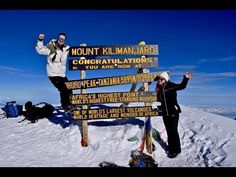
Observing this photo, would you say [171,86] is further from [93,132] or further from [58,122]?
[58,122]

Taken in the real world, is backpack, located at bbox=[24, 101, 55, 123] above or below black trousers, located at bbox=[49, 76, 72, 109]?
below

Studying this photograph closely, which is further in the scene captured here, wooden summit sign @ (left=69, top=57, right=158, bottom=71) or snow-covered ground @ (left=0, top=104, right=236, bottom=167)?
wooden summit sign @ (left=69, top=57, right=158, bottom=71)

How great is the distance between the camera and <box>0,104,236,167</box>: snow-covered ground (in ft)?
22.1

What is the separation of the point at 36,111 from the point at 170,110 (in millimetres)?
4594

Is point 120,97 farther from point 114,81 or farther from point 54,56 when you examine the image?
point 54,56

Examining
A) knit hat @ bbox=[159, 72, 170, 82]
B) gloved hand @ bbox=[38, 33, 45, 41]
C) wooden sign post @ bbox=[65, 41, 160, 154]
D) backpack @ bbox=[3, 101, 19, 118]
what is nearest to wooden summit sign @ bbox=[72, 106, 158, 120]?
wooden sign post @ bbox=[65, 41, 160, 154]

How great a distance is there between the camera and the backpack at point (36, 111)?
980cm

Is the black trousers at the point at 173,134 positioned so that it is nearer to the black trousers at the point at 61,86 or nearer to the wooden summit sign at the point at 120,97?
the wooden summit sign at the point at 120,97

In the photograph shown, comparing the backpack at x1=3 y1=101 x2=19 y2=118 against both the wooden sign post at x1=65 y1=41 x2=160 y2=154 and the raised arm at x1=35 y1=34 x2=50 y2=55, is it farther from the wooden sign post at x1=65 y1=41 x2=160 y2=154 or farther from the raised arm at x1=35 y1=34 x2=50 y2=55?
the wooden sign post at x1=65 y1=41 x2=160 y2=154

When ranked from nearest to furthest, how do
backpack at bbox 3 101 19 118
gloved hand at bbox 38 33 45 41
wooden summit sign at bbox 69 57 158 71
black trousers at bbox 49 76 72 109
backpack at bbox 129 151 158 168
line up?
backpack at bbox 129 151 158 168 → gloved hand at bbox 38 33 45 41 → wooden summit sign at bbox 69 57 158 71 → black trousers at bbox 49 76 72 109 → backpack at bbox 3 101 19 118

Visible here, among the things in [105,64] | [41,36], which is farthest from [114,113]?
[41,36]

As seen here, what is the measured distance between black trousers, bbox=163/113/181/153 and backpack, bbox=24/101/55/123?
14.0ft
